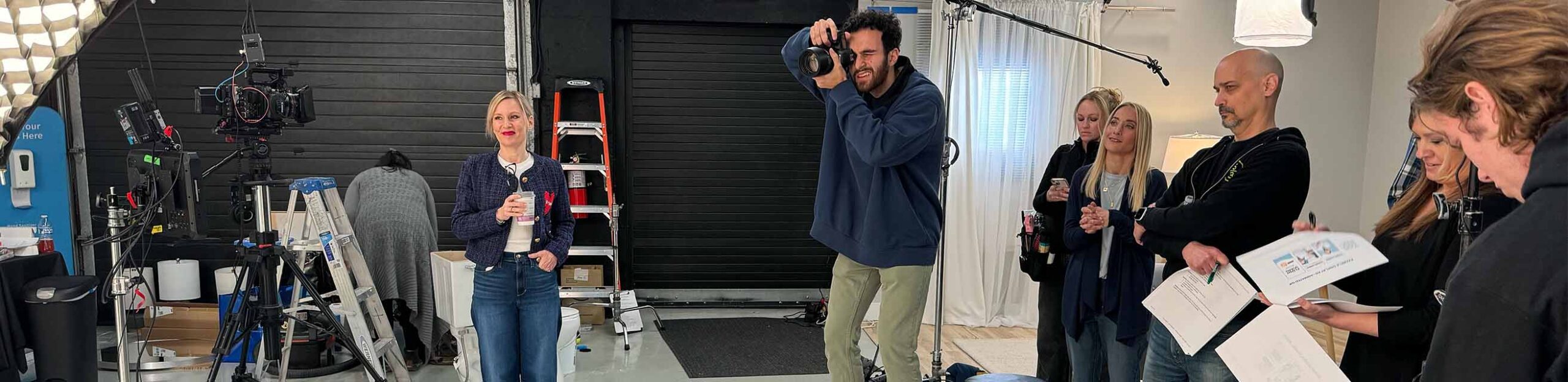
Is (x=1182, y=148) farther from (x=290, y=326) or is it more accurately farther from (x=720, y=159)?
(x=290, y=326)

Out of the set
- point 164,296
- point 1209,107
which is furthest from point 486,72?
point 1209,107

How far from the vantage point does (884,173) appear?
2145mm

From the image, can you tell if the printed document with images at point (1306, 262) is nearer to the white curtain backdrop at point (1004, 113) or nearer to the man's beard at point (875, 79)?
the man's beard at point (875, 79)

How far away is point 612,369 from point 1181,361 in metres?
2.82

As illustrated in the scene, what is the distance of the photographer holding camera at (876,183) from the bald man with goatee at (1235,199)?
57cm

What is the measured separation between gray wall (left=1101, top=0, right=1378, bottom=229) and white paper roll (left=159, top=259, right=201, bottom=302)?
548 centimetres

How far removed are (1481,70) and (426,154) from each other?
5.13 meters

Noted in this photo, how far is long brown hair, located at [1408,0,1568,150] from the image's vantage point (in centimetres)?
69

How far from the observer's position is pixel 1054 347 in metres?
3.05

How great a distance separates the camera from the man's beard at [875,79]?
7.38ft

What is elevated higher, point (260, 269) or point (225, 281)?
point (260, 269)

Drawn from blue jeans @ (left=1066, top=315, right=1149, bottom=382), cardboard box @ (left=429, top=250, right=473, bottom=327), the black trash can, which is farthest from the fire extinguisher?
blue jeans @ (left=1066, top=315, right=1149, bottom=382)

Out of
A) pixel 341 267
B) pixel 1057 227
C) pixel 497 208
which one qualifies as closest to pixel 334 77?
pixel 341 267

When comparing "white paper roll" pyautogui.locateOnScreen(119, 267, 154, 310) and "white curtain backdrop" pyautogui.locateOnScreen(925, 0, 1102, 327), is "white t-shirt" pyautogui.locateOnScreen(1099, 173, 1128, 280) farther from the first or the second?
"white paper roll" pyautogui.locateOnScreen(119, 267, 154, 310)
